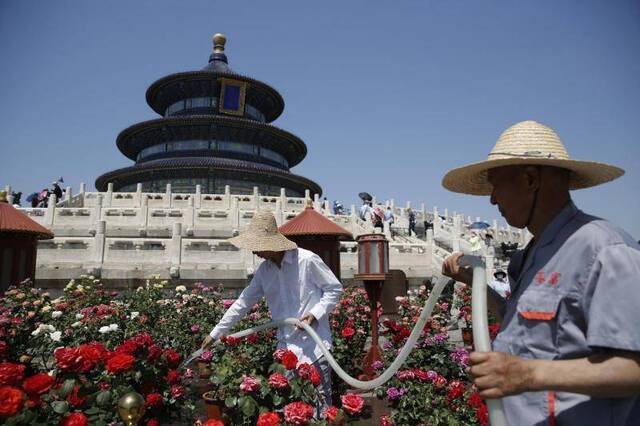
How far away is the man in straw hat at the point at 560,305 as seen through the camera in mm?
1359

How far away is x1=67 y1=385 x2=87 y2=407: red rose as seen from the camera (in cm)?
280

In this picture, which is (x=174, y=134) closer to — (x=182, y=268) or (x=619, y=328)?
(x=182, y=268)

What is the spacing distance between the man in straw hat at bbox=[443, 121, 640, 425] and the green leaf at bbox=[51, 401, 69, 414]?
2.31m

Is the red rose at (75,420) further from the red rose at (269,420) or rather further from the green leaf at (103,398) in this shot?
the red rose at (269,420)

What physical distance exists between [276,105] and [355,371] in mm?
35779

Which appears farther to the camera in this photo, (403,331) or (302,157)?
(302,157)

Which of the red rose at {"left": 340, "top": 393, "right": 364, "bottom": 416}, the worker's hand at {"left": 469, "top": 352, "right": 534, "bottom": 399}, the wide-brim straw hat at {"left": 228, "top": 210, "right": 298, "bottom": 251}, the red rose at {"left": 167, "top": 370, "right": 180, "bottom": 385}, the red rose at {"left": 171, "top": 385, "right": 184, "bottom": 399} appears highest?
the wide-brim straw hat at {"left": 228, "top": 210, "right": 298, "bottom": 251}

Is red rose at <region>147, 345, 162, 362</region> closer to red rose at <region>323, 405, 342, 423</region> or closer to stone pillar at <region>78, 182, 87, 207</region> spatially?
red rose at <region>323, 405, 342, 423</region>

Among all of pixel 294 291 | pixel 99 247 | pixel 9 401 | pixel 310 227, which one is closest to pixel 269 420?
pixel 9 401

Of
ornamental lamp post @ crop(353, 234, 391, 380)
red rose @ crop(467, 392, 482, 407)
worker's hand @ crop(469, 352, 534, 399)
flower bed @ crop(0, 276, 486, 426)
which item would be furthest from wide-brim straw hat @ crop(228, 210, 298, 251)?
ornamental lamp post @ crop(353, 234, 391, 380)

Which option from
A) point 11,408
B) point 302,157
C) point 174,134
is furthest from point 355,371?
point 302,157

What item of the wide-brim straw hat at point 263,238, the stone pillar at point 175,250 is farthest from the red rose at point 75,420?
the stone pillar at point 175,250

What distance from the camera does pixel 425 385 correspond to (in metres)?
3.61

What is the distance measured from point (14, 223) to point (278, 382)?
7989mm
